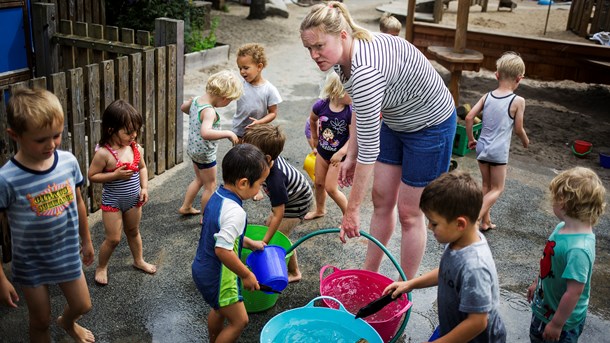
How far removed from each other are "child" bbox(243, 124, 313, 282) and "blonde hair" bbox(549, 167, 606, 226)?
156 centimetres

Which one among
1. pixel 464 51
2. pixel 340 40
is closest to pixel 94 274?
pixel 340 40

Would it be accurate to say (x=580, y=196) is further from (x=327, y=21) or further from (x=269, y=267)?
(x=269, y=267)

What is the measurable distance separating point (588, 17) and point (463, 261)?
1230 cm

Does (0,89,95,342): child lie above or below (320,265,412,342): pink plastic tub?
above

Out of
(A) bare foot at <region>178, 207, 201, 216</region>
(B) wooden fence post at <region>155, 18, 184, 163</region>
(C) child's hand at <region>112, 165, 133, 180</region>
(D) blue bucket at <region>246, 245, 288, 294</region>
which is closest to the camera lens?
(D) blue bucket at <region>246, 245, 288, 294</region>

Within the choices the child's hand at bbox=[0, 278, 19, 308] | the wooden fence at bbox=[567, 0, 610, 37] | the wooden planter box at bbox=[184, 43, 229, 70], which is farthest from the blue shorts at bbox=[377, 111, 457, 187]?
the wooden fence at bbox=[567, 0, 610, 37]

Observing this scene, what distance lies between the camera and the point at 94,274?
4043 mm

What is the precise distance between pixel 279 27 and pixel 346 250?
1046cm

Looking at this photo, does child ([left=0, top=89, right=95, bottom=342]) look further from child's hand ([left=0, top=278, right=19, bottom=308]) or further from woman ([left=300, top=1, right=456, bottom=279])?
woman ([left=300, top=1, right=456, bottom=279])

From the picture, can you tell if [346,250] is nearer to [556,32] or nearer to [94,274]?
[94,274]

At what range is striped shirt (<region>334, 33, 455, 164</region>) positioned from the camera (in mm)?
Answer: 2986

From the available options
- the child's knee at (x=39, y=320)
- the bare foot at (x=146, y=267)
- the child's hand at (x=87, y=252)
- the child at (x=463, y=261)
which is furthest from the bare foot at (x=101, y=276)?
the child at (x=463, y=261)

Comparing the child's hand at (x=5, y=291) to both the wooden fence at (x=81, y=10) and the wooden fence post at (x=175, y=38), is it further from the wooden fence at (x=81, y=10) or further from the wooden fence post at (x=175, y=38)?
the wooden fence at (x=81, y=10)

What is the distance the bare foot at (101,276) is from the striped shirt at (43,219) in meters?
0.99
